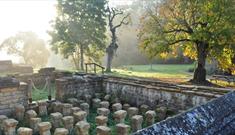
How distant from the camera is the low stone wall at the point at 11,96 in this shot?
10.0 metres

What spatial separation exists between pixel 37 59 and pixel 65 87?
26204 mm

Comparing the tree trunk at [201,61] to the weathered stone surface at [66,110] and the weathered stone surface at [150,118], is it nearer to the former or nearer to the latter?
the weathered stone surface at [150,118]

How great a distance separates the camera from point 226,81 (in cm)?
2089

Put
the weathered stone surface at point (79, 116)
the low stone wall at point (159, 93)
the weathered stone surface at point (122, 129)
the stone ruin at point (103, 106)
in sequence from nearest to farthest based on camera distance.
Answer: the weathered stone surface at point (122, 129) < the stone ruin at point (103, 106) < the weathered stone surface at point (79, 116) < the low stone wall at point (159, 93)

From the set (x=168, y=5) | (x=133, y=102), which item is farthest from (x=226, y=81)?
(x=133, y=102)

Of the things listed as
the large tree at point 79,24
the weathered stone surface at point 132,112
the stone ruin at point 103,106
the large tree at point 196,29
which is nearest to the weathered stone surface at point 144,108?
the stone ruin at point 103,106

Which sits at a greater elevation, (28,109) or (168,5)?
(168,5)

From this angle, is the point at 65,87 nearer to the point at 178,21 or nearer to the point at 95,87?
the point at 95,87

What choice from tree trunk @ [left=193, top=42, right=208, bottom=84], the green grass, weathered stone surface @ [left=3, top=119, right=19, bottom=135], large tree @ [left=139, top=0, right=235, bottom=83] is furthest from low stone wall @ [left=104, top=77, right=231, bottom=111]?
the green grass

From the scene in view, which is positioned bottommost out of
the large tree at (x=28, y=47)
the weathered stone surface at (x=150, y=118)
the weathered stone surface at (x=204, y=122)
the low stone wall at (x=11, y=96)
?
the weathered stone surface at (x=150, y=118)

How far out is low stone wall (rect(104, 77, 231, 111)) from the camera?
31.9ft

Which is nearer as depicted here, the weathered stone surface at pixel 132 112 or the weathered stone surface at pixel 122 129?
the weathered stone surface at pixel 122 129

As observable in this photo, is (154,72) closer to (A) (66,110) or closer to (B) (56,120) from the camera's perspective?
(A) (66,110)

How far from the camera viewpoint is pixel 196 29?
1817cm
